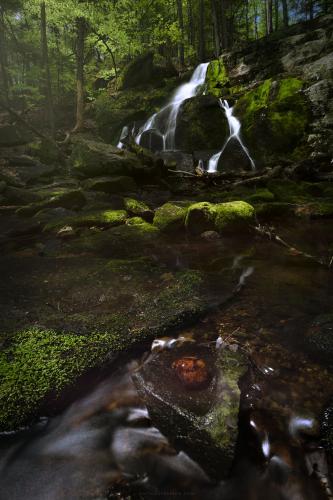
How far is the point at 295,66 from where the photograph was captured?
1692cm

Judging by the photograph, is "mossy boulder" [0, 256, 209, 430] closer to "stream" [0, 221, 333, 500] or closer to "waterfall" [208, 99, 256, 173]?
"stream" [0, 221, 333, 500]

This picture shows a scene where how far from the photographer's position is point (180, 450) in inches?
72.9

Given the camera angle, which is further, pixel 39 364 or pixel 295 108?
pixel 295 108

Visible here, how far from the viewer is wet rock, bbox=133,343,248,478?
1.85 m

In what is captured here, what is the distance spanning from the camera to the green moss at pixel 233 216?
257 inches

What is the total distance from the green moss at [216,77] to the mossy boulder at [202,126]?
3621 mm

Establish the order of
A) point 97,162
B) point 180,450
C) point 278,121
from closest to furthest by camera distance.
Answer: point 180,450 < point 97,162 < point 278,121

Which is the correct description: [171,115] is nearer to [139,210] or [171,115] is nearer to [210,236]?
[139,210]

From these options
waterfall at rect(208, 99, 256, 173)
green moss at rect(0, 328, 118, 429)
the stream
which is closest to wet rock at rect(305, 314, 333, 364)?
the stream

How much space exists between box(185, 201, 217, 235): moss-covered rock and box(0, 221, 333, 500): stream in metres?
3.87

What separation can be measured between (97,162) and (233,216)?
6.70 meters

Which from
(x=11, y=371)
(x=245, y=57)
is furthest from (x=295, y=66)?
(x=11, y=371)

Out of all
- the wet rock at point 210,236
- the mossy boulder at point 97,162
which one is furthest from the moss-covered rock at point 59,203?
the wet rock at point 210,236

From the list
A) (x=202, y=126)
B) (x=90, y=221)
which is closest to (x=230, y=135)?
(x=202, y=126)
